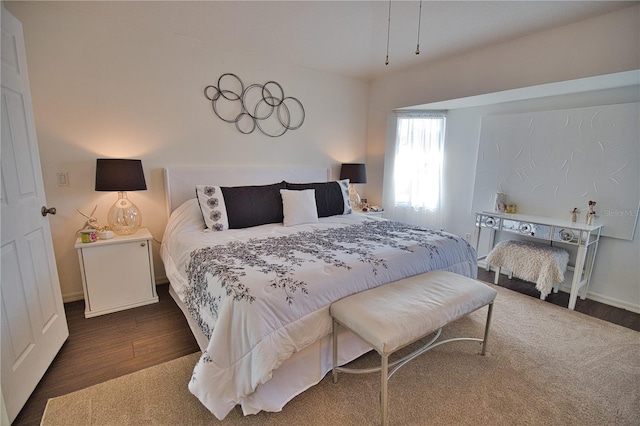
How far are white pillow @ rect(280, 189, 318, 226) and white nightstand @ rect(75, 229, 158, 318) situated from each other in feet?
4.02

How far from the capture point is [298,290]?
1.53 meters

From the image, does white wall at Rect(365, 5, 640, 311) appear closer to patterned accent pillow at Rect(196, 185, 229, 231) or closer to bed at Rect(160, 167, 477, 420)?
bed at Rect(160, 167, 477, 420)

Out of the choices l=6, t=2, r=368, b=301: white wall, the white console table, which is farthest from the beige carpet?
l=6, t=2, r=368, b=301: white wall

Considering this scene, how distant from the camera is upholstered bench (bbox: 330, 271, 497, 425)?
54.5 inches

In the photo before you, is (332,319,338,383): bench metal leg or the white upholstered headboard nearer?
(332,319,338,383): bench metal leg

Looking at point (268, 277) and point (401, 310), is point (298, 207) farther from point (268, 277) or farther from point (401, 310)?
point (401, 310)

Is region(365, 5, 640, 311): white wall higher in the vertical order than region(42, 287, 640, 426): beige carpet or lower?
higher

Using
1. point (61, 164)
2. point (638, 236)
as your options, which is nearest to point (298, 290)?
point (61, 164)

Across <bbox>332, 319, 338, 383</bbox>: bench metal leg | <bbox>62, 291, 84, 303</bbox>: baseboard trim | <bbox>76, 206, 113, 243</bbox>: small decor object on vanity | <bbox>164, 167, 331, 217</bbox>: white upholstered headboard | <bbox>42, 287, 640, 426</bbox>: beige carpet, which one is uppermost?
<bbox>164, 167, 331, 217</bbox>: white upholstered headboard

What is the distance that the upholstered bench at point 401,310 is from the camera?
4.54 ft

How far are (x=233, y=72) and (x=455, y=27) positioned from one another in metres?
2.19

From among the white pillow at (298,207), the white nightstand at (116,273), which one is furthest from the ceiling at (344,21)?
the white nightstand at (116,273)

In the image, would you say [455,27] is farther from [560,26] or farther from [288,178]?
[288,178]

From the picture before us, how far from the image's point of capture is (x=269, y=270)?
65.1 inches
